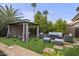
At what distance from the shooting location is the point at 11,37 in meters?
6.12

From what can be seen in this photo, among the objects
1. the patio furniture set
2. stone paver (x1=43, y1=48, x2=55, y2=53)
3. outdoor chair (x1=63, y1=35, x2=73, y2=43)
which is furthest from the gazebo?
outdoor chair (x1=63, y1=35, x2=73, y2=43)

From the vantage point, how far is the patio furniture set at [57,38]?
6.09 metres

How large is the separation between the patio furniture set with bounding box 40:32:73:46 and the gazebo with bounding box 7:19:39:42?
16 cm

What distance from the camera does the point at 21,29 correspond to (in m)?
6.09

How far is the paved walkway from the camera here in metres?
6.04

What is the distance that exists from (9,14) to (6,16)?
0.21ft

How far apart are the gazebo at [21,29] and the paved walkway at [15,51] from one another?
0.19 metres

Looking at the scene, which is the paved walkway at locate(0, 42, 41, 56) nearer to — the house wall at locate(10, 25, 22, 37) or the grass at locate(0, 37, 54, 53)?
the grass at locate(0, 37, 54, 53)

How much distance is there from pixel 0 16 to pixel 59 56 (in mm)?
1249

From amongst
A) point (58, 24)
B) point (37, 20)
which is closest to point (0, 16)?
point (37, 20)

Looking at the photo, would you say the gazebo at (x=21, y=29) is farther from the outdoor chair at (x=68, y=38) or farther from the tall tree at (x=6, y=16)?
the outdoor chair at (x=68, y=38)

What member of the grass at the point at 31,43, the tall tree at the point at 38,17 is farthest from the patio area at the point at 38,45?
the tall tree at the point at 38,17

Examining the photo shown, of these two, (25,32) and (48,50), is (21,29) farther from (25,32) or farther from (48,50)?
(48,50)

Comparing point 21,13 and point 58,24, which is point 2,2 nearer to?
point 21,13
